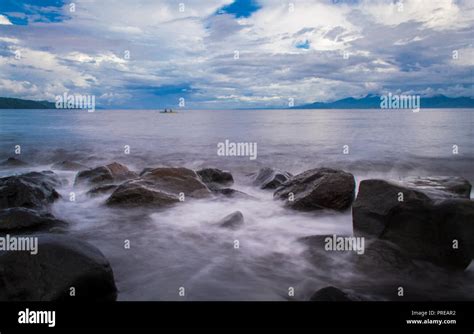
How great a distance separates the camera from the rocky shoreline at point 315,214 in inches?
198

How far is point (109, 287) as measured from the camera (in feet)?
17.8

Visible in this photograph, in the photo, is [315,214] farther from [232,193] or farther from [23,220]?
[23,220]

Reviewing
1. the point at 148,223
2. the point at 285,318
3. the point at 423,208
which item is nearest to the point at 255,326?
the point at 285,318

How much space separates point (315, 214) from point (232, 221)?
81.1 inches

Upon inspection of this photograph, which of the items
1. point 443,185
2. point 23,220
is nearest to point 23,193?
point 23,220

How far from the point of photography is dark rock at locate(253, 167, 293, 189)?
41.9 feet

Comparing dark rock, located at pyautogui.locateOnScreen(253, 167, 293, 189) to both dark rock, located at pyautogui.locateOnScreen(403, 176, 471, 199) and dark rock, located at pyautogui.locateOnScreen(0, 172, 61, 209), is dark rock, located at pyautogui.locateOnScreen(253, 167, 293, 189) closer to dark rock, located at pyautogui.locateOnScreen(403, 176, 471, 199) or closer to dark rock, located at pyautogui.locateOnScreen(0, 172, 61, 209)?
dark rock, located at pyautogui.locateOnScreen(403, 176, 471, 199)

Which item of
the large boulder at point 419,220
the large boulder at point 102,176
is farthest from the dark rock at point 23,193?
the large boulder at point 419,220

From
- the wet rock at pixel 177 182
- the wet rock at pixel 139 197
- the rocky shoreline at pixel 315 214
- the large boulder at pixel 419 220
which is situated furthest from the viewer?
the wet rock at pixel 177 182

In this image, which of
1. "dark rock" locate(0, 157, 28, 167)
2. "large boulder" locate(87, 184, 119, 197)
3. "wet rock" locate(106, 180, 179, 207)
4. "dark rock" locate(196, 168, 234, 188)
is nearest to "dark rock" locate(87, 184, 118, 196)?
"large boulder" locate(87, 184, 119, 197)

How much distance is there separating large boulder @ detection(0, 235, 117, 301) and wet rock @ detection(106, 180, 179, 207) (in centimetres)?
476

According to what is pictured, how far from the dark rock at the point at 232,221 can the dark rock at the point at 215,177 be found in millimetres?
4211

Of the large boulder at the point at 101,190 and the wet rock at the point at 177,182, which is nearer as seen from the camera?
the wet rock at the point at 177,182

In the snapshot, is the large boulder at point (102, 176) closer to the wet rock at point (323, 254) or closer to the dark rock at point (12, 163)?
the dark rock at point (12, 163)
